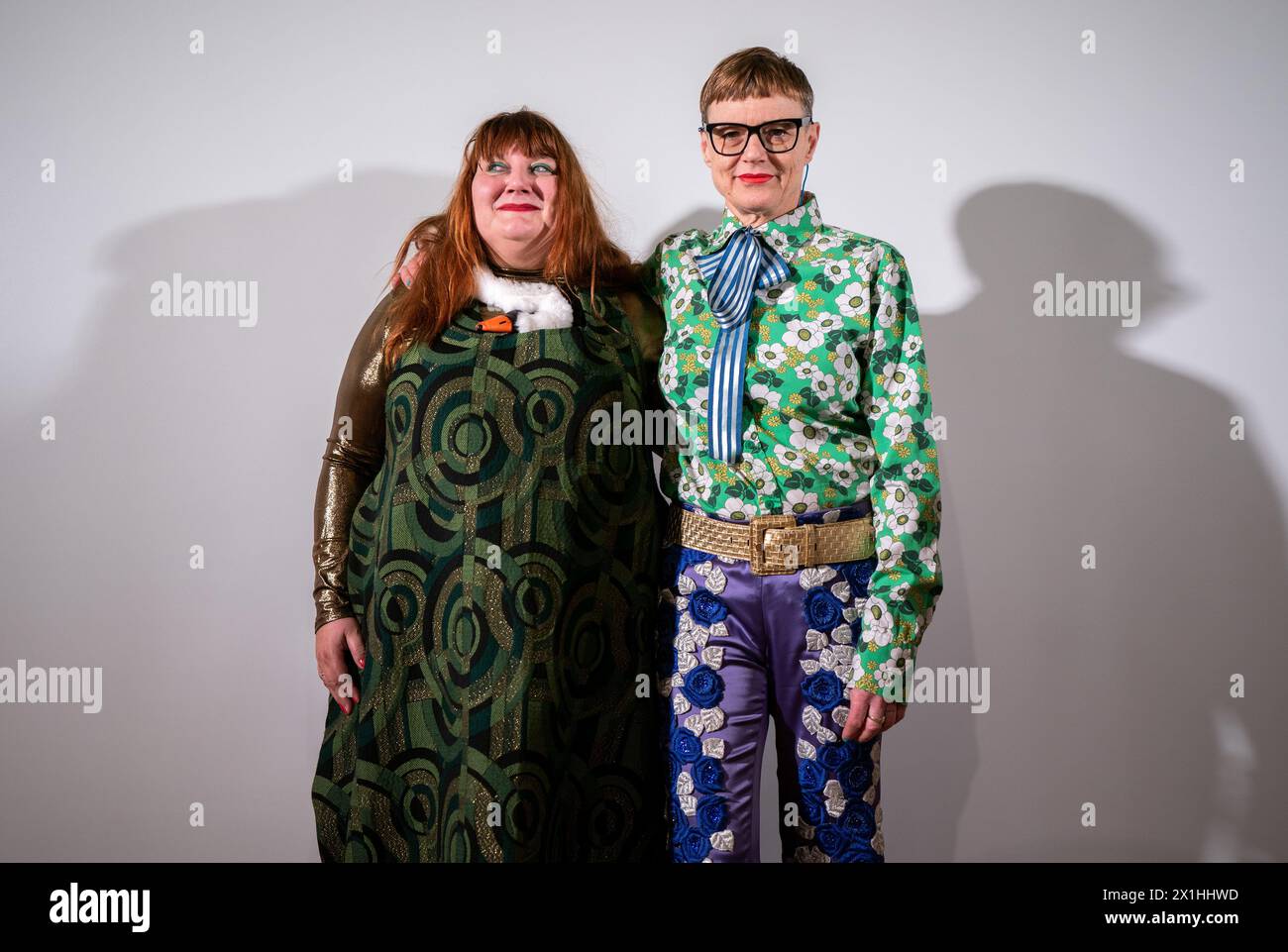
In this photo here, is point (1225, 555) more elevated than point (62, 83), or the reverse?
point (62, 83)

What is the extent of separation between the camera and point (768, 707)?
1.93 metres

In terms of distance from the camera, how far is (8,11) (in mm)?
2648

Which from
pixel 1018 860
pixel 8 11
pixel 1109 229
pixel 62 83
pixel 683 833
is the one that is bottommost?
pixel 1018 860

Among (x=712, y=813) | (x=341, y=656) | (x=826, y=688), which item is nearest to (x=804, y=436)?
(x=826, y=688)

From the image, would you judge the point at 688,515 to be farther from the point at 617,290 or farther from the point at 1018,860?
the point at 1018,860

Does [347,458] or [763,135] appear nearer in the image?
[763,135]

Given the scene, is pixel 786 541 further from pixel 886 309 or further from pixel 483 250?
pixel 483 250

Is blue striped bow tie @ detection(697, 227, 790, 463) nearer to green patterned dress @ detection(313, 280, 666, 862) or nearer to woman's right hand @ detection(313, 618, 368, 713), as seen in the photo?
green patterned dress @ detection(313, 280, 666, 862)

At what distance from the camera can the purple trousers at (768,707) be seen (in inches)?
72.9

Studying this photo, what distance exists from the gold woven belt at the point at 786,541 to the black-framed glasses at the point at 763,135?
0.65m

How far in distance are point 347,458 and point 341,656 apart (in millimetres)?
386

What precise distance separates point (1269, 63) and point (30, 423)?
3.15 metres

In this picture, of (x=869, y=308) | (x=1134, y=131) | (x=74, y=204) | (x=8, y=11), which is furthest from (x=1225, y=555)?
(x=8, y=11)
